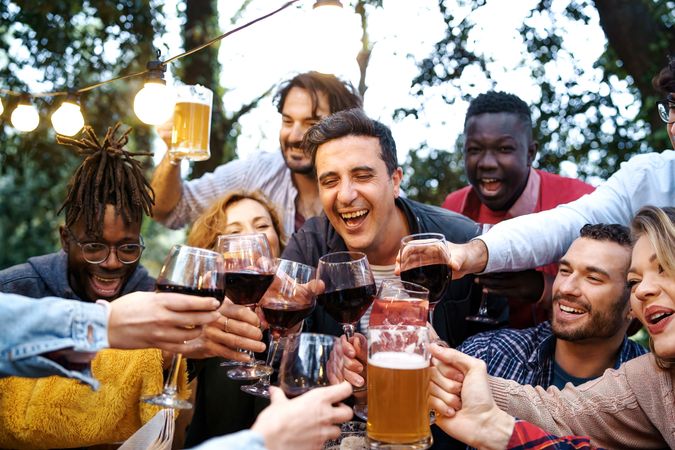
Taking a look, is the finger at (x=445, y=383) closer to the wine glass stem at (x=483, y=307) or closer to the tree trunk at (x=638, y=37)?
the wine glass stem at (x=483, y=307)

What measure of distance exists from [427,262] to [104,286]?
1.61 meters

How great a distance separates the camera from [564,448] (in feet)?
6.64

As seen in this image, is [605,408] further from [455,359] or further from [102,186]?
[102,186]

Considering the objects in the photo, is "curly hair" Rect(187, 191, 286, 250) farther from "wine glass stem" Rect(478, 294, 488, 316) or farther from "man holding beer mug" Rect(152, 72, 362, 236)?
"wine glass stem" Rect(478, 294, 488, 316)

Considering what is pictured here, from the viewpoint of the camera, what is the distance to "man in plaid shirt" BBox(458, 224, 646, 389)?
293cm

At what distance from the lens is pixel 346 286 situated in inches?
86.7

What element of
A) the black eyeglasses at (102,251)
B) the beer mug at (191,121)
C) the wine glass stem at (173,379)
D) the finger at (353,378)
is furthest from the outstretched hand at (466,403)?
the beer mug at (191,121)

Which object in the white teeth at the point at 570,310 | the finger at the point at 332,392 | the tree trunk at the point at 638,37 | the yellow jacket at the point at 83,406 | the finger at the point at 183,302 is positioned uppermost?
the tree trunk at the point at 638,37

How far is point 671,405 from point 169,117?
3.11 m

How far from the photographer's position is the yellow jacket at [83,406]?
8.48 feet

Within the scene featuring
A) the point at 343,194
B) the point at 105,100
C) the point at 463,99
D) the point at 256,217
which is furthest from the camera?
the point at 105,100

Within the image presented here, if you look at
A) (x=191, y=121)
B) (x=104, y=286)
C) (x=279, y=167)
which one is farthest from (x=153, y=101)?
(x=104, y=286)

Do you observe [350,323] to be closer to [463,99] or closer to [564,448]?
[564,448]

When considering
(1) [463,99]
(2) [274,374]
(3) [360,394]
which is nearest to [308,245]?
(2) [274,374]
